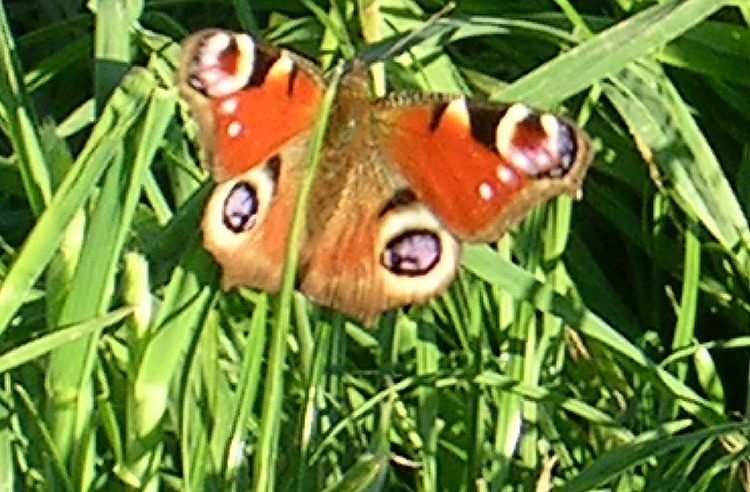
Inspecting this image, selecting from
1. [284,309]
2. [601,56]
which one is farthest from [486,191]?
[284,309]

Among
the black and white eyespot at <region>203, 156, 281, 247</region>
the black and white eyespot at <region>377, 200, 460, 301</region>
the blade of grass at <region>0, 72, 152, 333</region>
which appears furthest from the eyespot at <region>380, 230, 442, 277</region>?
the blade of grass at <region>0, 72, 152, 333</region>

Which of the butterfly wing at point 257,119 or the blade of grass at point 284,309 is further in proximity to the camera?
the butterfly wing at point 257,119

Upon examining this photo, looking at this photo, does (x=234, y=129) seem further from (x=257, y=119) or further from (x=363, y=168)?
(x=363, y=168)

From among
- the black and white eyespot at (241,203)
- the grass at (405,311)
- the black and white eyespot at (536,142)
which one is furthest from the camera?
the black and white eyespot at (536,142)

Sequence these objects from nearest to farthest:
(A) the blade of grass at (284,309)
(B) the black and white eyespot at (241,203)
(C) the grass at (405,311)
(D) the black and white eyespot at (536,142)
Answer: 1. (A) the blade of grass at (284,309)
2. (C) the grass at (405,311)
3. (B) the black and white eyespot at (241,203)
4. (D) the black and white eyespot at (536,142)

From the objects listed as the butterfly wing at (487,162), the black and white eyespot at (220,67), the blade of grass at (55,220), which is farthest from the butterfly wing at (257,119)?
the blade of grass at (55,220)

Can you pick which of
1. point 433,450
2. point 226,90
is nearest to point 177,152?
point 226,90

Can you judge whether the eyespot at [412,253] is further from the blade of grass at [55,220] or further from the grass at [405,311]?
the blade of grass at [55,220]

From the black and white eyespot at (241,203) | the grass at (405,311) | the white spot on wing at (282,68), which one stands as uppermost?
the white spot on wing at (282,68)
